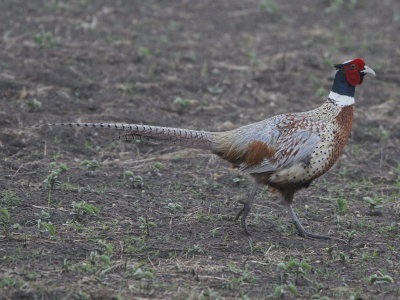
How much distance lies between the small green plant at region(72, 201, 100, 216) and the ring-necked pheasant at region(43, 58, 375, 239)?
0.49 m

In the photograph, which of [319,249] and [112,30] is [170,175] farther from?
[112,30]

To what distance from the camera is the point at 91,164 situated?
5.53 metres

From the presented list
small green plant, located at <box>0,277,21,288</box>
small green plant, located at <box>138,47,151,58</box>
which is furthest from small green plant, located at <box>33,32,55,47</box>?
small green plant, located at <box>0,277,21,288</box>

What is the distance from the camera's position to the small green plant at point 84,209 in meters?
4.62

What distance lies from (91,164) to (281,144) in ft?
4.84

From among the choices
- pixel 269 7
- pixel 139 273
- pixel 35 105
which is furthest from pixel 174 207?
pixel 269 7

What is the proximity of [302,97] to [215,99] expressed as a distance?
3.01 feet

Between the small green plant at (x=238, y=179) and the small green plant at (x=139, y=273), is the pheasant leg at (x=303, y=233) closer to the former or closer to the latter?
the small green plant at (x=238, y=179)

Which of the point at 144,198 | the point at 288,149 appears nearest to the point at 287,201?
the point at 288,149

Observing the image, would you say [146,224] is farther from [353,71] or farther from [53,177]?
[353,71]

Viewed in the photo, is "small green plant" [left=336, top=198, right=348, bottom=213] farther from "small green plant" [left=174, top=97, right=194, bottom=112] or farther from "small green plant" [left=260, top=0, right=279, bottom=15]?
"small green plant" [left=260, top=0, right=279, bottom=15]

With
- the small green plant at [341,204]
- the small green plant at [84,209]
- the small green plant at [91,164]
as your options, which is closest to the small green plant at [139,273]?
the small green plant at [84,209]

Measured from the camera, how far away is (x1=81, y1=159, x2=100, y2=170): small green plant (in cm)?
546

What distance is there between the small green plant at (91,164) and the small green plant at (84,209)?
0.65m
